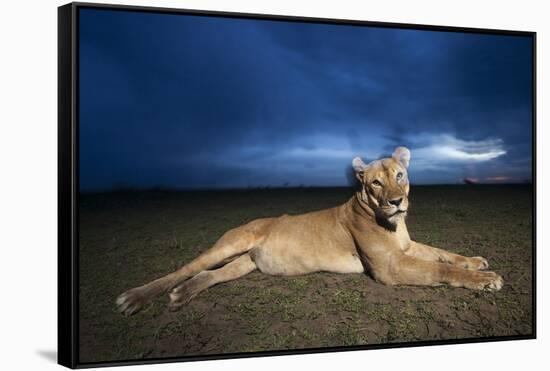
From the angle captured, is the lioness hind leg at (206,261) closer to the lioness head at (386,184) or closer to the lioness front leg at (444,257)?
the lioness head at (386,184)

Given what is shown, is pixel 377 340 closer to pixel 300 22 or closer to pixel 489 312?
pixel 489 312

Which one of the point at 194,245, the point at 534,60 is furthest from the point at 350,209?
the point at 534,60

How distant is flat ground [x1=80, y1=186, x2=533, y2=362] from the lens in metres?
5.13

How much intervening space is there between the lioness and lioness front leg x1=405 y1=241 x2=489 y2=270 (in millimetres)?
60

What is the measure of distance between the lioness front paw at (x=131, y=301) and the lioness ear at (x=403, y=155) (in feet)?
7.75

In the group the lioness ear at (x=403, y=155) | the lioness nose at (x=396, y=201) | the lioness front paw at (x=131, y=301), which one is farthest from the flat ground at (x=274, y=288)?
the lioness ear at (x=403, y=155)

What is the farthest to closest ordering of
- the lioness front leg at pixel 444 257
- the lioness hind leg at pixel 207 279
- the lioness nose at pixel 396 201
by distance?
the lioness front leg at pixel 444 257 < the lioness nose at pixel 396 201 < the lioness hind leg at pixel 207 279

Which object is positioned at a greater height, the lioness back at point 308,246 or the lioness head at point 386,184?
the lioness head at point 386,184

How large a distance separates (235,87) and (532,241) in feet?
10.2

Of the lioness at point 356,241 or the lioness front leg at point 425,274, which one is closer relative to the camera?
the lioness at point 356,241

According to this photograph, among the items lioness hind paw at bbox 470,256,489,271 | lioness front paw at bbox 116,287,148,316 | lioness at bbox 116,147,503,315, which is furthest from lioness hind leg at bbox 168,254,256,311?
lioness hind paw at bbox 470,256,489,271

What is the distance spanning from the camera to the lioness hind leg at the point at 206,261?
518 cm

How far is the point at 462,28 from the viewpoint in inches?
241

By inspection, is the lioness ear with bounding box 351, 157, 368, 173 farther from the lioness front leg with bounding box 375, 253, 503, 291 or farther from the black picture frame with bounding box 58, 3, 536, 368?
the black picture frame with bounding box 58, 3, 536, 368
